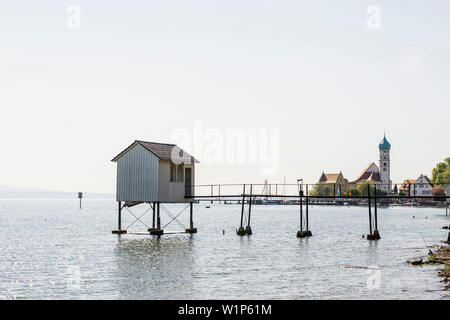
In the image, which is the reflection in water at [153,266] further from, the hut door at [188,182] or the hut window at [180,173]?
the hut window at [180,173]

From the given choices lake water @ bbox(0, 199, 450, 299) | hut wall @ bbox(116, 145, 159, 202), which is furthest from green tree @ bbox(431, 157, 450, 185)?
hut wall @ bbox(116, 145, 159, 202)

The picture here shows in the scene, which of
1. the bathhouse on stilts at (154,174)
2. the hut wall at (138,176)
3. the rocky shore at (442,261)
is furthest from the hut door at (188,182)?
the rocky shore at (442,261)

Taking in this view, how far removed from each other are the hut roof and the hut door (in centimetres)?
99

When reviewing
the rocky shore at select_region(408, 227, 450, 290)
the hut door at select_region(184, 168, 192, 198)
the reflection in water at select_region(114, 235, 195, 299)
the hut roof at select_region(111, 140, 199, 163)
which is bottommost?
the reflection in water at select_region(114, 235, 195, 299)

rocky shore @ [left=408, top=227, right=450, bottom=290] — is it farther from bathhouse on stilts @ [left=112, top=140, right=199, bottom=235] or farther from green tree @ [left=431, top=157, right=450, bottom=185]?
green tree @ [left=431, top=157, right=450, bottom=185]

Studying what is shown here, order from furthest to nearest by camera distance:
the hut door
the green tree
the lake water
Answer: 1. the green tree
2. the hut door
3. the lake water

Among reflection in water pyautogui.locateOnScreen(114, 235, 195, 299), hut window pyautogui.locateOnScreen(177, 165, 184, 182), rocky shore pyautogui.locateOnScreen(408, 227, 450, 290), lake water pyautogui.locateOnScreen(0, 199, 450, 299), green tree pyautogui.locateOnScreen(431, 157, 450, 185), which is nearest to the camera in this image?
lake water pyautogui.locateOnScreen(0, 199, 450, 299)

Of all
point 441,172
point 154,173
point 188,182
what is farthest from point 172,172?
point 441,172

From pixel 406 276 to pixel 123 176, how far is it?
29975mm

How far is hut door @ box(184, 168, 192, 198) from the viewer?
5434 centimetres

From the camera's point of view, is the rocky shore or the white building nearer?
the rocky shore

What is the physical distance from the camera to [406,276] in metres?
32.0

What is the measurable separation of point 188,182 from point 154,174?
440cm
